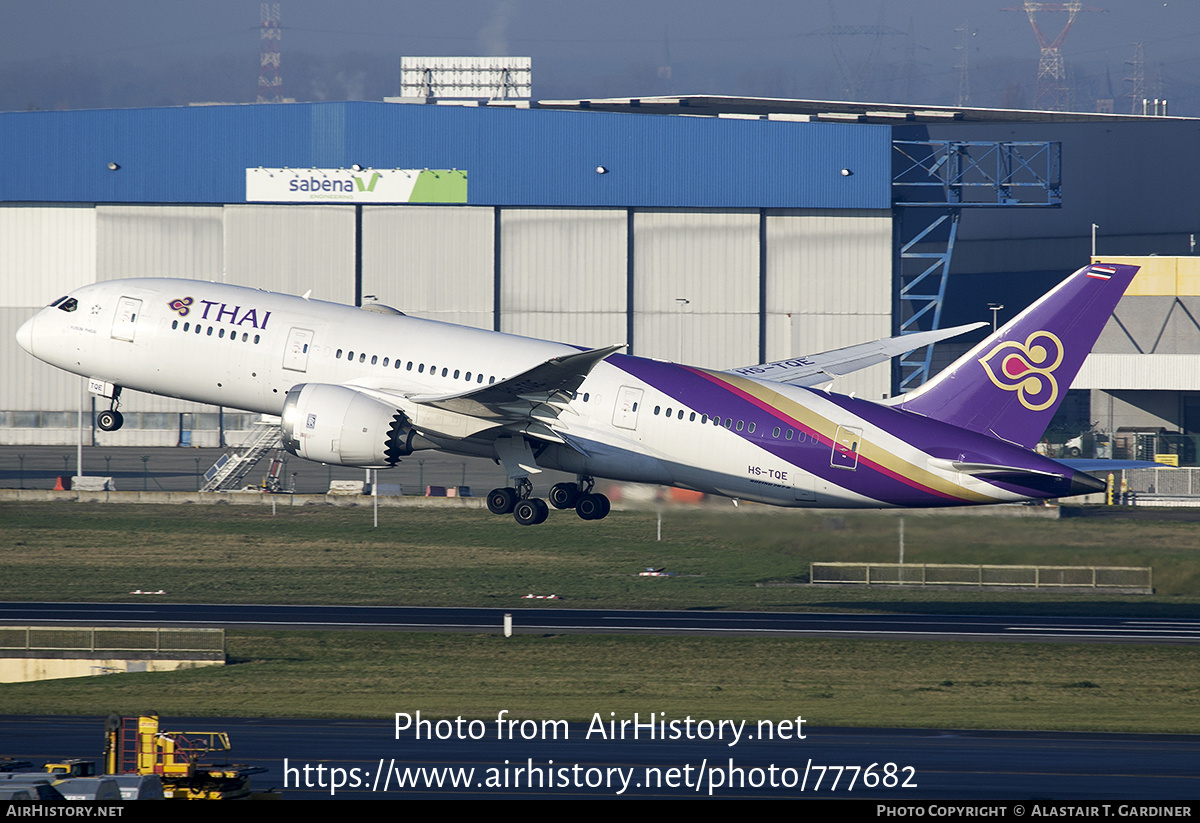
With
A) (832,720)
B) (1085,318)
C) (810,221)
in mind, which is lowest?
(832,720)

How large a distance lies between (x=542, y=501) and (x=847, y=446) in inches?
412

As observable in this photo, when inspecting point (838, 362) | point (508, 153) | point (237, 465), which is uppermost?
point (508, 153)

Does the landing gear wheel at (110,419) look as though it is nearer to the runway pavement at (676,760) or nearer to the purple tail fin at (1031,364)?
Answer: the runway pavement at (676,760)

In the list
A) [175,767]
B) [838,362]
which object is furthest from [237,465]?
[175,767]

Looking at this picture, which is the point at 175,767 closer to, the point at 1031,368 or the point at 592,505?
the point at 592,505

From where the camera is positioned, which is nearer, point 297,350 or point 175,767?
point 175,767

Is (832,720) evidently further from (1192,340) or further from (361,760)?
(1192,340)

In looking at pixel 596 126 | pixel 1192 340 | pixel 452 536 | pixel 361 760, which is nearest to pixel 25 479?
pixel 452 536

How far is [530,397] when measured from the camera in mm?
43750

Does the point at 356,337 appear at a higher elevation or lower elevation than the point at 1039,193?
lower

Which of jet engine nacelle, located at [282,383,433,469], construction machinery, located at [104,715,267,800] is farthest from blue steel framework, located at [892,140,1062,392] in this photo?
construction machinery, located at [104,715,267,800]

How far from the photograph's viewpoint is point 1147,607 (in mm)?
62125

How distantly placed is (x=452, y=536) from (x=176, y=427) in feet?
148

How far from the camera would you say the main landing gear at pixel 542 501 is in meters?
47.2
